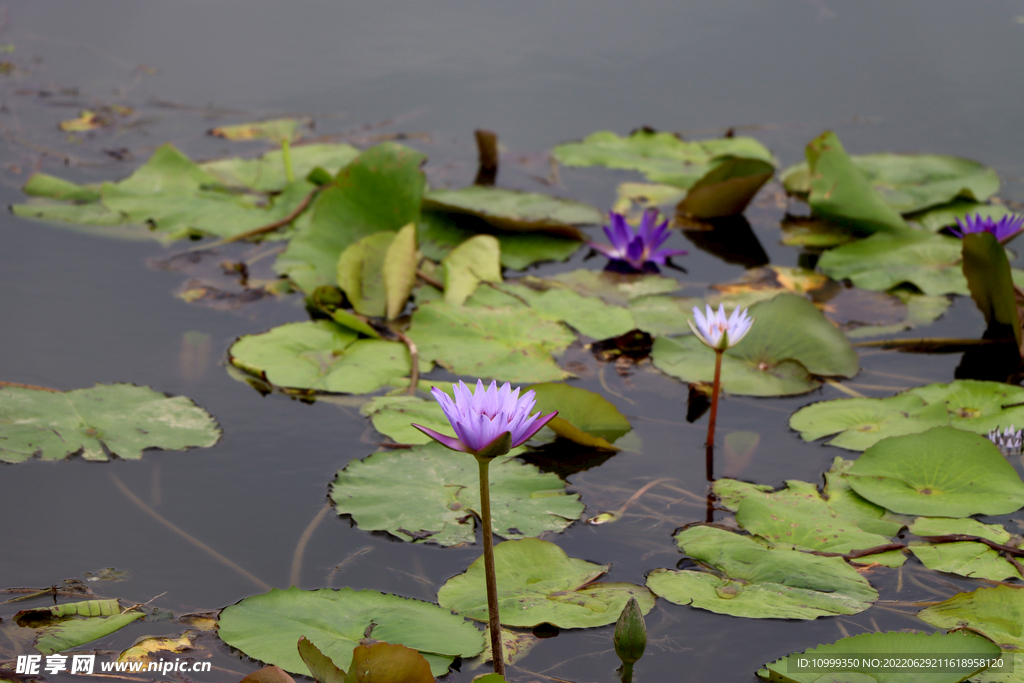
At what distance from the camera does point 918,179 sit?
393 centimetres

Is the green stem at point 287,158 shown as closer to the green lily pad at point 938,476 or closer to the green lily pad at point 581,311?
the green lily pad at point 581,311

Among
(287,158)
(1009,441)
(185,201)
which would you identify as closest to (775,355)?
(1009,441)

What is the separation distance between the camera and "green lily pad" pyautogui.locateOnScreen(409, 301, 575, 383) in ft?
8.40

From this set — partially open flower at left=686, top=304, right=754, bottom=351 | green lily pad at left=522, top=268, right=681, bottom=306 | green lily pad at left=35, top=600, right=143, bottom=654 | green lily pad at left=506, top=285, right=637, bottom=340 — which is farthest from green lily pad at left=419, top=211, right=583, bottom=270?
green lily pad at left=35, top=600, right=143, bottom=654

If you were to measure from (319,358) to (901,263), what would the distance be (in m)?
2.23

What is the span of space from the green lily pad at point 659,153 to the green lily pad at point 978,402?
6.34 ft

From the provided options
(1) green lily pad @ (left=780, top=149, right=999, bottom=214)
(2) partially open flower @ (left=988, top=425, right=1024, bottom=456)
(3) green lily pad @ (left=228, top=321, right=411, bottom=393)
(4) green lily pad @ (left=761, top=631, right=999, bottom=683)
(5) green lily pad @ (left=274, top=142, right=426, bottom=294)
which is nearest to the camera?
(4) green lily pad @ (left=761, top=631, right=999, bottom=683)

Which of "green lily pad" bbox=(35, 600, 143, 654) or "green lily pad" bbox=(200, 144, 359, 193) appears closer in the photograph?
"green lily pad" bbox=(35, 600, 143, 654)

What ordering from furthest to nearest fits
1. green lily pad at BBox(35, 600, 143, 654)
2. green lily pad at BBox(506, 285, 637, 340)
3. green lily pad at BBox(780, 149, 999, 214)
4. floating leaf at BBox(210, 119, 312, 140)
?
floating leaf at BBox(210, 119, 312, 140) < green lily pad at BBox(780, 149, 999, 214) < green lily pad at BBox(506, 285, 637, 340) < green lily pad at BBox(35, 600, 143, 654)

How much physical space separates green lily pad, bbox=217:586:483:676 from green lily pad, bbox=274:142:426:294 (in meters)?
1.68

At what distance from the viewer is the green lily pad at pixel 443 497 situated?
1884mm

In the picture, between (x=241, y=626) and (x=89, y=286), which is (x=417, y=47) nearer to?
(x=89, y=286)

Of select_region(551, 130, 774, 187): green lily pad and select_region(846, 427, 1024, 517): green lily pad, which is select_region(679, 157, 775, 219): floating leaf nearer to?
select_region(551, 130, 774, 187): green lily pad

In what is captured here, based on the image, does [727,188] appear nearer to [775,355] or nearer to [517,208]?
[517,208]
